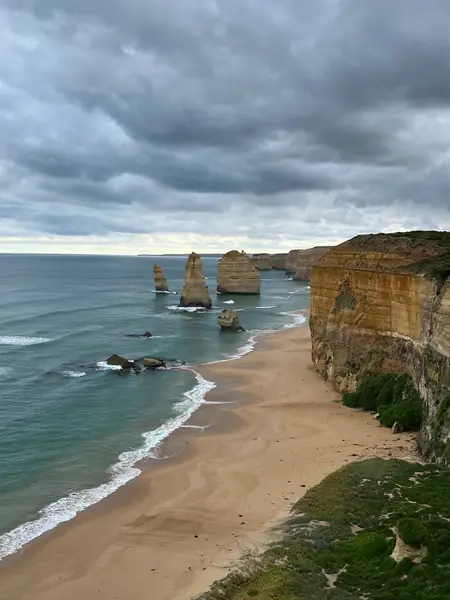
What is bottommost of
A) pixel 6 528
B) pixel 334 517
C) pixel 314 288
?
pixel 6 528

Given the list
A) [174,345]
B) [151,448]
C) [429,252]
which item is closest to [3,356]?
[174,345]

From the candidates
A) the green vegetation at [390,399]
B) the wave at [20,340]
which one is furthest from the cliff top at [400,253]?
the wave at [20,340]

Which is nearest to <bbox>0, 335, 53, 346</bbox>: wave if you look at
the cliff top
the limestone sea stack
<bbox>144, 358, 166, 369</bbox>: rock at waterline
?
<bbox>144, 358, 166, 369</bbox>: rock at waterline

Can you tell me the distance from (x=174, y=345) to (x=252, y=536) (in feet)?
125

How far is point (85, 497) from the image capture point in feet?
70.3

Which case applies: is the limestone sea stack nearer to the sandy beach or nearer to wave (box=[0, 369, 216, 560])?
the sandy beach

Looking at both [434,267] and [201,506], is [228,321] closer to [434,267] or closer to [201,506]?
[434,267]

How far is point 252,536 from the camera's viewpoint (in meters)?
17.4

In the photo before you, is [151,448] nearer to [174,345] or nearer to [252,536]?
[252,536]

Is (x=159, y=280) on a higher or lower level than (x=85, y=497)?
higher

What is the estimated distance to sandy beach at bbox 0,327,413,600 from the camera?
15812 millimetres

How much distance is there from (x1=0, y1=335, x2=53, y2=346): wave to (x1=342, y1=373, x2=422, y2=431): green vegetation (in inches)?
1310

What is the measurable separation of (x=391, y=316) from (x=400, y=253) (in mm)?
3471

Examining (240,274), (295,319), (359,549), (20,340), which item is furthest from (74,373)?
(240,274)
